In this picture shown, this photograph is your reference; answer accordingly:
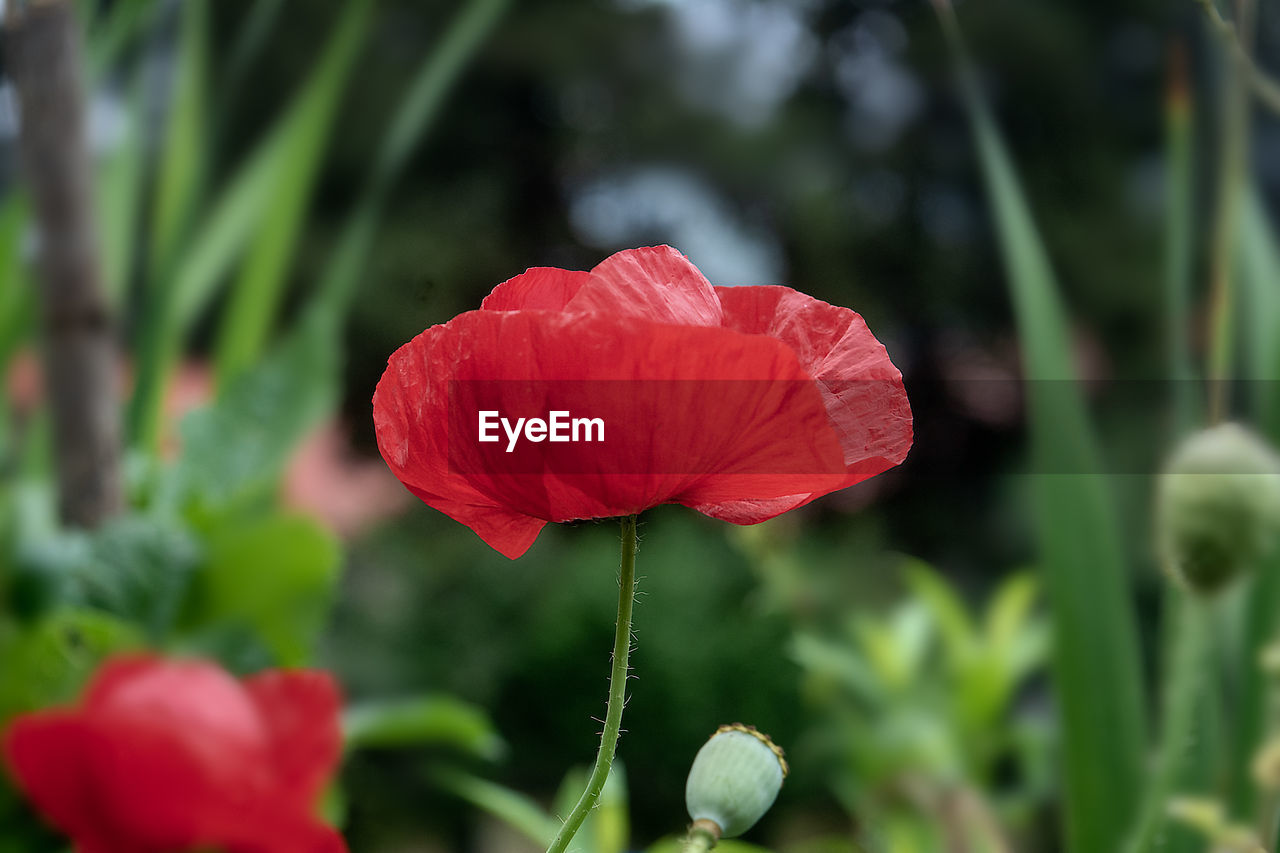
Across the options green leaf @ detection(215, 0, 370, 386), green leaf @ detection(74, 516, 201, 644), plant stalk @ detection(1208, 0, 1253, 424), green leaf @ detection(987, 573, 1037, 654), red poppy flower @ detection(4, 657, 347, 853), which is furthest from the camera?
green leaf @ detection(987, 573, 1037, 654)

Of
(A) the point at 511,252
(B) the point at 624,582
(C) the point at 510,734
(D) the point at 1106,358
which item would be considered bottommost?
(C) the point at 510,734

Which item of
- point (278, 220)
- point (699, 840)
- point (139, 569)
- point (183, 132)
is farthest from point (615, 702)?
point (183, 132)

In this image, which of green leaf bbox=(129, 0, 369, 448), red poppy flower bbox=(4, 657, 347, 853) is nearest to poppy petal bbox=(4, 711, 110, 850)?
red poppy flower bbox=(4, 657, 347, 853)

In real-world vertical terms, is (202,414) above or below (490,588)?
above

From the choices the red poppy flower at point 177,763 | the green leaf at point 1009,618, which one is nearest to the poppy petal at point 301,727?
the red poppy flower at point 177,763

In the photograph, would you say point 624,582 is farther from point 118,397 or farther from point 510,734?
point 510,734

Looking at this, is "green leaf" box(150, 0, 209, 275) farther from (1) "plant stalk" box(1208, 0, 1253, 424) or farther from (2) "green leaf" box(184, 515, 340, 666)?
(1) "plant stalk" box(1208, 0, 1253, 424)

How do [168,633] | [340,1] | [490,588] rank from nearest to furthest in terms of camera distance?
[168,633], [490,588], [340,1]

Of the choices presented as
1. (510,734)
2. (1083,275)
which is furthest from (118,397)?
(1083,275)
